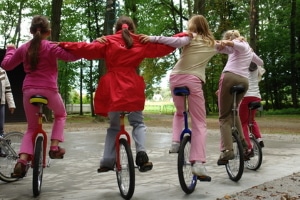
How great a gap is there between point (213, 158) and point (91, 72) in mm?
36942

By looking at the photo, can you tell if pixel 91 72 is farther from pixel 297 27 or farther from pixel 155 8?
pixel 297 27

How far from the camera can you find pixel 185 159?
16.4 ft

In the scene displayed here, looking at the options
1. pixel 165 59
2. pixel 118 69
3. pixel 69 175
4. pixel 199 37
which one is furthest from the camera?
pixel 165 59

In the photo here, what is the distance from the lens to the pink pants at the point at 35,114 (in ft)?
15.9

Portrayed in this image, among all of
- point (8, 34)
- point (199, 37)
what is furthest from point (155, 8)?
point (199, 37)

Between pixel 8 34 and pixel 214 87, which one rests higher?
pixel 8 34

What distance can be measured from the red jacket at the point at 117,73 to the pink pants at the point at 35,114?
58cm

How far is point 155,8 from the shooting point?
35.3 meters

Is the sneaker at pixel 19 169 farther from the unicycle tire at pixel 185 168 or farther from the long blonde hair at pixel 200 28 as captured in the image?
the long blonde hair at pixel 200 28

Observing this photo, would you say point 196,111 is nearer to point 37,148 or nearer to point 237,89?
point 237,89

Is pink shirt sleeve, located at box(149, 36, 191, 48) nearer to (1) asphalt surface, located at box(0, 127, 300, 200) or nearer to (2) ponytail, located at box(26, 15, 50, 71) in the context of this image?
(2) ponytail, located at box(26, 15, 50, 71)

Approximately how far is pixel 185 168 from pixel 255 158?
2.08 metres

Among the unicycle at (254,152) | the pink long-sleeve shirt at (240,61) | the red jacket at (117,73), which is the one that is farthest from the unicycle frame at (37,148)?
the unicycle at (254,152)

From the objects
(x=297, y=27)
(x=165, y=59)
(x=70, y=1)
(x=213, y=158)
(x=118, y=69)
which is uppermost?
(x=70, y=1)
